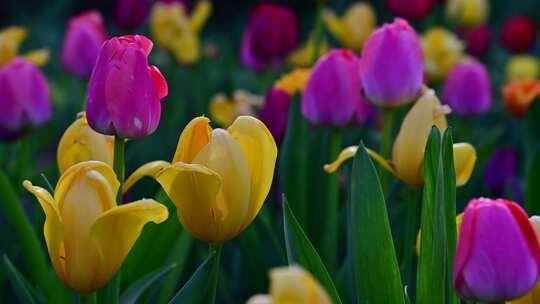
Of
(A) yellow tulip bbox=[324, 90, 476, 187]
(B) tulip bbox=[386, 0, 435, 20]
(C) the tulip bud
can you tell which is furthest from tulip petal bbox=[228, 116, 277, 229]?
(B) tulip bbox=[386, 0, 435, 20]

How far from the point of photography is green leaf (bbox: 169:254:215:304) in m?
1.08

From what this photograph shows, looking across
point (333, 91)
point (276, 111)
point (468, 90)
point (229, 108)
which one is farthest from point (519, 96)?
point (333, 91)

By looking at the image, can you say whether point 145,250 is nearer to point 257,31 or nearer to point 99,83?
point 99,83

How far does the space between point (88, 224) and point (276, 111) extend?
0.89 metres

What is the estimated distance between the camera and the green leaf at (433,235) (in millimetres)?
1060

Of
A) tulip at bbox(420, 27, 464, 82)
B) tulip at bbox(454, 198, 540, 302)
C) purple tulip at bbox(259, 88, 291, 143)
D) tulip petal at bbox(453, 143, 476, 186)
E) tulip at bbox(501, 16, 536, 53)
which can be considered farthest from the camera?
tulip at bbox(501, 16, 536, 53)

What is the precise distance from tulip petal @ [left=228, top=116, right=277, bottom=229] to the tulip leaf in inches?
4.5

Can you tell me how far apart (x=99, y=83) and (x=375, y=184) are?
34 centimetres

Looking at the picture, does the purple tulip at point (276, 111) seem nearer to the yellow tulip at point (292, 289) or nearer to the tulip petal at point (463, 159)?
the tulip petal at point (463, 159)

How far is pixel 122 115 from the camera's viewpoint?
111 centimetres

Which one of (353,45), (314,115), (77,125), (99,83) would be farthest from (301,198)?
(353,45)

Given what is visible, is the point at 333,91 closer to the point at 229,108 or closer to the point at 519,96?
the point at 229,108

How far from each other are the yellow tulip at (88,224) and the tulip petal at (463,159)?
20.2 inches

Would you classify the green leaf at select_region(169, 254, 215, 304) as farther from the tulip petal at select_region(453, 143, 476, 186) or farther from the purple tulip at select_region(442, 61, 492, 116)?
the purple tulip at select_region(442, 61, 492, 116)
